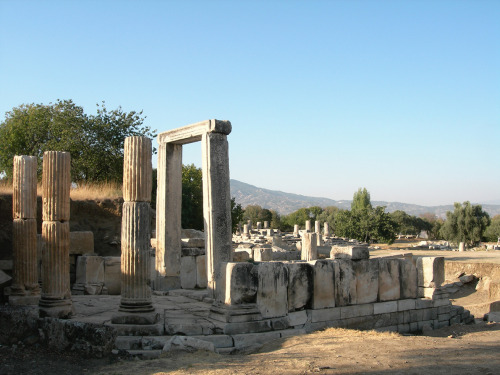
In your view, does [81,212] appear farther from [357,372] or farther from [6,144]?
[6,144]

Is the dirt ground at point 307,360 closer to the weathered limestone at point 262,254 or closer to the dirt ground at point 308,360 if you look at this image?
the dirt ground at point 308,360

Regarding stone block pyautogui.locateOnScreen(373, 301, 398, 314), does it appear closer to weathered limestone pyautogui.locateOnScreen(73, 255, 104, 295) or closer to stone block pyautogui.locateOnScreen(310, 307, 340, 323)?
stone block pyautogui.locateOnScreen(310, 307, 340, 323)

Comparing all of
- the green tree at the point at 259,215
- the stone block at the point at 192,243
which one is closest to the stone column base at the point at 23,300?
the stone block at the point at 192,243

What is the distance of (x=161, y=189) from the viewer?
12.7 m

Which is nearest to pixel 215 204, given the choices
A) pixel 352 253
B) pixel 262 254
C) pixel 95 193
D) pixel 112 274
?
pixel 352 253

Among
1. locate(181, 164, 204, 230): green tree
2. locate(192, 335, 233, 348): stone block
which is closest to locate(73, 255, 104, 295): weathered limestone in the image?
locate(192, 335, 233, 348): stone block

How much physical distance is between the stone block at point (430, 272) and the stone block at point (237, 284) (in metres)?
4.82

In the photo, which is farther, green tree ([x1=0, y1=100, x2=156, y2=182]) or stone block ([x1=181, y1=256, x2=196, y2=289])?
green tree ([x1=0, y1=100, x2=156, y2=182])

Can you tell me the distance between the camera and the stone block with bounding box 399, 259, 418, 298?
11.5 meters

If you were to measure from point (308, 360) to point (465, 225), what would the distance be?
4199cm

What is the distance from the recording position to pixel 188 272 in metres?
13.5

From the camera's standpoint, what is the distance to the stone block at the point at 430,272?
38.8 feet

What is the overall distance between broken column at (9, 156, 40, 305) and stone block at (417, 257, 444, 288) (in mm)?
8610

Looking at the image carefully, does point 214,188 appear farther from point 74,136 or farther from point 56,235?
point 74,136
